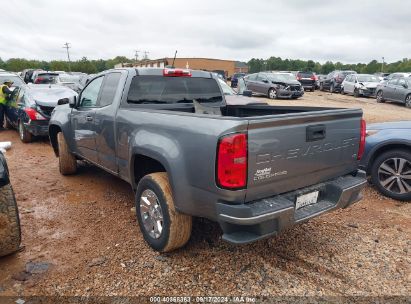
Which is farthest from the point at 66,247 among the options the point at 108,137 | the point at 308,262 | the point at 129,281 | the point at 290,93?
the point at 290,93

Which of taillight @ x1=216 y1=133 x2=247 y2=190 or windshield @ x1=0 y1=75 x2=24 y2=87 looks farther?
windshield @ x1=0 y1=75 x2=24 y2=87

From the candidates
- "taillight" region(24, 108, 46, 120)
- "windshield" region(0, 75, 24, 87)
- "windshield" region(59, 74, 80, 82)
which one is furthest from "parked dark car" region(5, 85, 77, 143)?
"windshield" region(59, 74, 80, 82)

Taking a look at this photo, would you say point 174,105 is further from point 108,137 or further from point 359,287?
point 359,287

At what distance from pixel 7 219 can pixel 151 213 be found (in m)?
1.31

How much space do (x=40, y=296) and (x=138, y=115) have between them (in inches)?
72.4

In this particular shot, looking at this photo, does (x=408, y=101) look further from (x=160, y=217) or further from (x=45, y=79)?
(x=45, y=79)

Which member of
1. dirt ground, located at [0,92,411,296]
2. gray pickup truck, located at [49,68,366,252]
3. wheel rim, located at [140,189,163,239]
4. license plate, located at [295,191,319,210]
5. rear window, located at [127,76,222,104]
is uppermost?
rear window, located at [127,76,222,104]

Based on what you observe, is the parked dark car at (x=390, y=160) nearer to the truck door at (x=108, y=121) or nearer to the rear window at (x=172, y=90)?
the rear window at (x=172, y=90)

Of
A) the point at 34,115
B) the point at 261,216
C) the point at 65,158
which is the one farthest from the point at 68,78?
the point at 261,216

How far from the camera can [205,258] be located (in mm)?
3207

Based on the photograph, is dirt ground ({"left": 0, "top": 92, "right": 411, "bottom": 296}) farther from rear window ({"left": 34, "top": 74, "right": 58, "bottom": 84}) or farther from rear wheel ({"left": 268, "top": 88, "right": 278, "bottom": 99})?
rear window ({"left": 34, "top": 74, "right": 58, "bottom": 84})

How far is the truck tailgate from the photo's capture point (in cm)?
247

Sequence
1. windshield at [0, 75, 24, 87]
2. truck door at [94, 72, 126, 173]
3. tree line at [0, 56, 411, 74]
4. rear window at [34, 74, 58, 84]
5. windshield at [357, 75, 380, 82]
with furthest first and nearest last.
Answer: tree line at [0, 56, 411, 74], windshield at [357, 75, 380, 82], rear window at [34, 74, 58, 84], windshield at [0, 75, 24, 87], truck door at [94, 72, 126, 173]

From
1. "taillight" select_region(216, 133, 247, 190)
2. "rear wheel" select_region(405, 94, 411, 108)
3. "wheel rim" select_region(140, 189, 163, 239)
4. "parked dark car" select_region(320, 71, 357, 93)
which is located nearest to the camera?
"taillight" select_region(216, 133, 247, 190)
